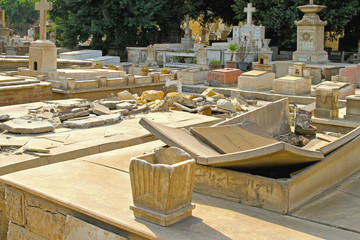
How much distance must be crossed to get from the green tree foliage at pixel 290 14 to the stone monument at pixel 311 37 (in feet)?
11.4

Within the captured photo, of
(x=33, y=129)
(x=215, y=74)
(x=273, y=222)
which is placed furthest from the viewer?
(x=215, y=74)

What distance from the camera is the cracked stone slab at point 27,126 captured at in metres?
7.11

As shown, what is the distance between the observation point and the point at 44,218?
4.53 meters

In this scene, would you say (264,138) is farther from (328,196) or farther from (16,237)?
(16,237)

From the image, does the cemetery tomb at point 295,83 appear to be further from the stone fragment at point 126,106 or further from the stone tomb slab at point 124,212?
the stone tomb slab at point 124,212

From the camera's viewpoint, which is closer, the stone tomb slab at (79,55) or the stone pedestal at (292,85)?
the stone pedestal at (292,85)

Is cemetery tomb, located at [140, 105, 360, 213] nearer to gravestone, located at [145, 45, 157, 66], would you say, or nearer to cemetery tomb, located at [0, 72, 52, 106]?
cemetery tomb, located at [0, 72, 52, 106]

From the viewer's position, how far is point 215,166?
4.62 meters

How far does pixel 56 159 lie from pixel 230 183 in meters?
2.55

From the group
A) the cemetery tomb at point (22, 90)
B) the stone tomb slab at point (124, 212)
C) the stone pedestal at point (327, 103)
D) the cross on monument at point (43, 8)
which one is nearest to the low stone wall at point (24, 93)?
the cemetery tomb at point (22, 90)

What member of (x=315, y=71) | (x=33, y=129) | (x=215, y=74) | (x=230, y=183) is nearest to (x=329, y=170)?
(x=230, y=183)

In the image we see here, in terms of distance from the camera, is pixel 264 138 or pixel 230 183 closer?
pixel 230 183

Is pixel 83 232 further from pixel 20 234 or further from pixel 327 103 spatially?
pixel 327 103

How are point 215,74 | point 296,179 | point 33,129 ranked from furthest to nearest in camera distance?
point 215,74, point 33,129, point 296,179
